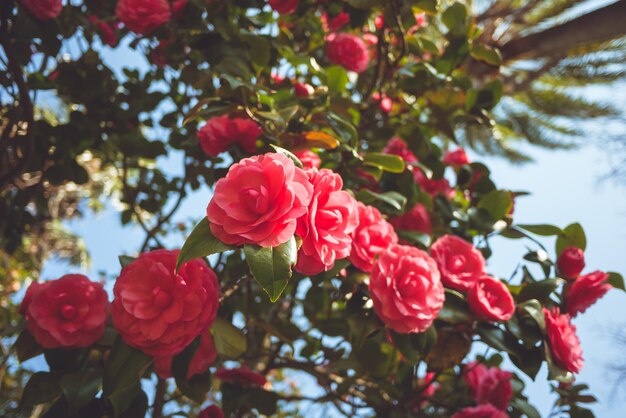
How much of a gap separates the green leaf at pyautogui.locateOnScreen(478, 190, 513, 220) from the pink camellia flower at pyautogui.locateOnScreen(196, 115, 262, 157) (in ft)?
1.96

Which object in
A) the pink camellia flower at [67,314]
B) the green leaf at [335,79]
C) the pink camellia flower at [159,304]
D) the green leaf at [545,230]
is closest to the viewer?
the pink camellia flower at [159,304]

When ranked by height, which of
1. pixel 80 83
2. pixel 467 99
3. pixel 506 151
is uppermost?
pixel 506 151

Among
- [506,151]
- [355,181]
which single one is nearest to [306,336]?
[355,181]

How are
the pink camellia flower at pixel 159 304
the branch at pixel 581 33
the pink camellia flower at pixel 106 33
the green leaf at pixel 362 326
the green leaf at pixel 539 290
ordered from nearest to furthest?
the pink camellia flower at pixel 159 304, the green leaf at pixel 362 326, the green leaf at pixel 539 290, the pink camellia flower at pixel 106 33, the branch at pixel 581 33

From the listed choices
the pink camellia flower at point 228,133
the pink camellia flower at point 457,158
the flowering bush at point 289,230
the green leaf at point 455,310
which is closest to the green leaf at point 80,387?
the flowering bush at point 289,230

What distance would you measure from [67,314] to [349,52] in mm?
1053

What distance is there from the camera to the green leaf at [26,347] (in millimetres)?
794

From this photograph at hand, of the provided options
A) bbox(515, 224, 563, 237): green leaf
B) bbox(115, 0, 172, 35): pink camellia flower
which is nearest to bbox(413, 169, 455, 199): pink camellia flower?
bbox(515, 224, 563, 237): green leaf

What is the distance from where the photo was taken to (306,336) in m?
1.34

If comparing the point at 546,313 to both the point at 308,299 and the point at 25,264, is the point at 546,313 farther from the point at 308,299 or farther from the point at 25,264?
the point at 25,264

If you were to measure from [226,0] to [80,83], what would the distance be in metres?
0.52

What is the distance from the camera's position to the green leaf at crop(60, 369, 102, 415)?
73cm

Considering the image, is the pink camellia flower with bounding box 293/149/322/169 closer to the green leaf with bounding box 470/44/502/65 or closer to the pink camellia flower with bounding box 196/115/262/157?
the pink camellia flower with bounding box 196/115/262/157

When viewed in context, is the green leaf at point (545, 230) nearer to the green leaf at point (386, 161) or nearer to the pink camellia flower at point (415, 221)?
the pink camellia flower at point (415, 221)
